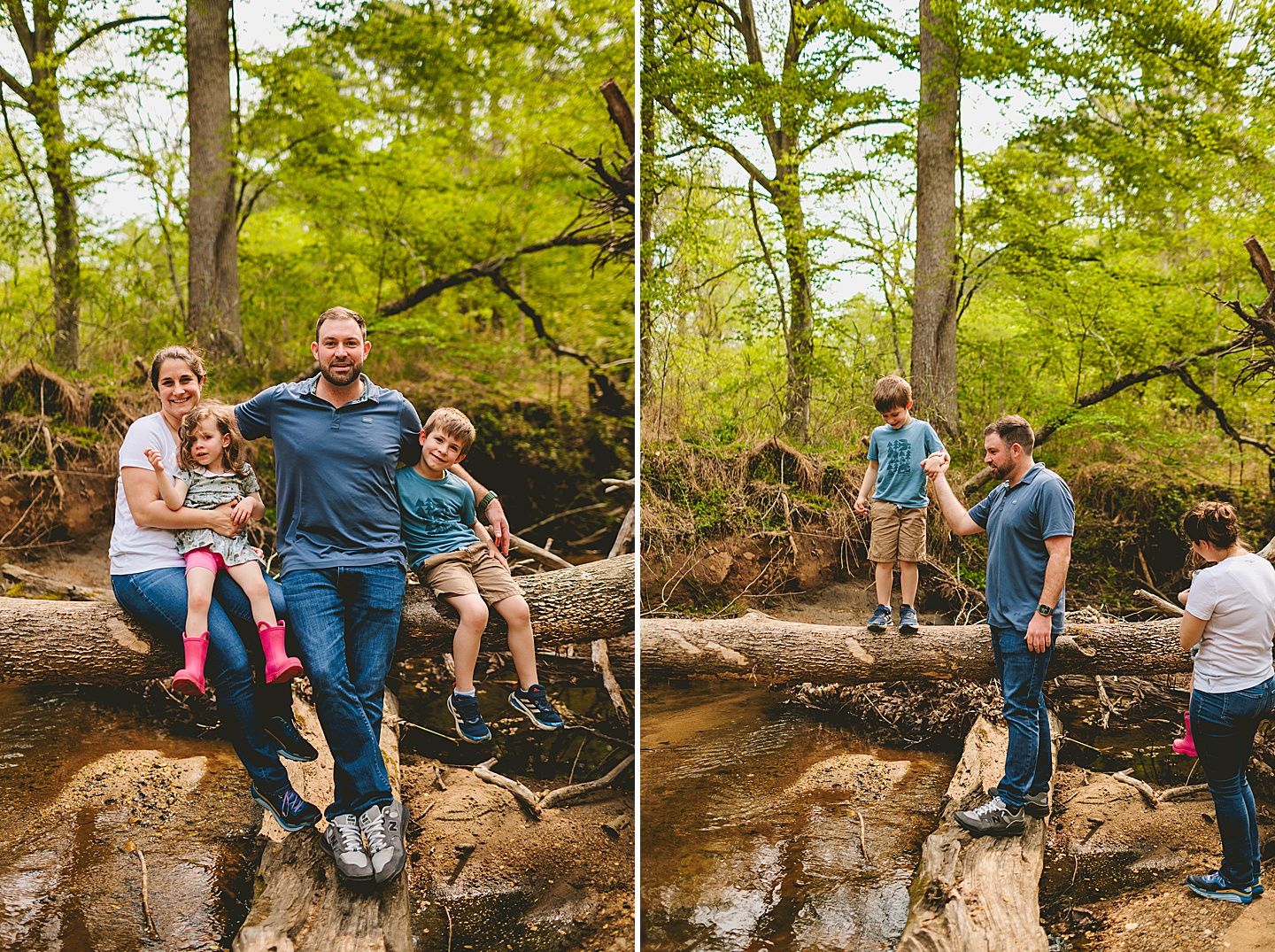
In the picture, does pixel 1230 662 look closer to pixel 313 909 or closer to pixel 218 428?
pixel 313 909

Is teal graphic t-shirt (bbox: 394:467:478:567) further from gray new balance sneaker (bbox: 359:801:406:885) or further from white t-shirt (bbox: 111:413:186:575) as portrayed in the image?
gray new balance sneaker (bbox: 359:801:406:885)

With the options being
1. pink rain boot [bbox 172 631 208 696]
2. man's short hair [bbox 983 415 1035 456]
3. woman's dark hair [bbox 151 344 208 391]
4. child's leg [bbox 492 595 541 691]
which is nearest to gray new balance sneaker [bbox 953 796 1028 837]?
man's short hair [bbox 983 415 1035 456]

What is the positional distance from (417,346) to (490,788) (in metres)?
2.63

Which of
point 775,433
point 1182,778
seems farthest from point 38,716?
point 1182,778

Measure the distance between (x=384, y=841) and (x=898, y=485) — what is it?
227 centimetres

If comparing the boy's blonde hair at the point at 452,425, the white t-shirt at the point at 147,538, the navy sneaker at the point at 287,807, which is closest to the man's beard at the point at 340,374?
the boy's blonde hair at the point at 452,425

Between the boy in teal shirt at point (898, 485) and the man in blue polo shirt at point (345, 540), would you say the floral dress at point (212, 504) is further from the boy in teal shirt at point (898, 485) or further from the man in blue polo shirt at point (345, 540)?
the boy in teal shirt at point (898, 485)

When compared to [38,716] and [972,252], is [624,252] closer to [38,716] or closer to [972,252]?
[972,252]

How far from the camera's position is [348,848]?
7.52ft

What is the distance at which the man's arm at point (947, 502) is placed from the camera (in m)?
2.83

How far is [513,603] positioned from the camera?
2734 millimetres

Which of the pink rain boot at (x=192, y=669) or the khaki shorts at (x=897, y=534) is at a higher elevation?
the khaki shorts at (x=897, y=534)

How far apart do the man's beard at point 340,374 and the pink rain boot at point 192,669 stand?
790mm

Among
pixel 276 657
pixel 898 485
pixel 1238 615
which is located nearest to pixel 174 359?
pixel 276 657
